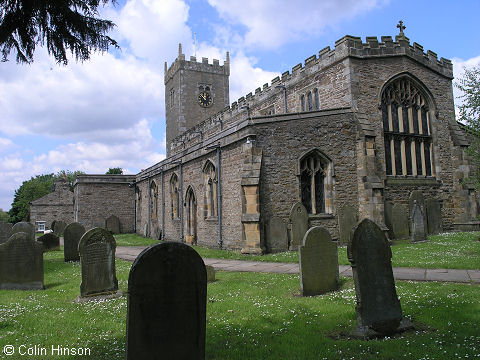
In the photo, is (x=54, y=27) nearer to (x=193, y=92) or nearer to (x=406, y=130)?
(x=406, y=130)

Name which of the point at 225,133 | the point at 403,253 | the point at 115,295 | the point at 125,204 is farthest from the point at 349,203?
the point at 125,204

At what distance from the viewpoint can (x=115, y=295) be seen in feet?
23.1

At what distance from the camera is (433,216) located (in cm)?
1598

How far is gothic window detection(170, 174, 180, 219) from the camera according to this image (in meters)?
Result: 20.3

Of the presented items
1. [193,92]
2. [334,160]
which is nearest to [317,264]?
[334,160]

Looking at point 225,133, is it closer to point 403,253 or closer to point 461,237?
point 403,253

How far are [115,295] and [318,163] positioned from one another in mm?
8977

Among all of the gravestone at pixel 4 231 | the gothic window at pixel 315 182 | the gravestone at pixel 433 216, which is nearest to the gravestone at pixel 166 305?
the gothic window at pixel 315 182

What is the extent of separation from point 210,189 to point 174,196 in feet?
16.4

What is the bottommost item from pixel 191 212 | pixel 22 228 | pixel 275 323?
pixel 275 323

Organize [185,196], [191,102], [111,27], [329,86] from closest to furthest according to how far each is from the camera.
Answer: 1. [111,27]
2. [329,86]
3. [185,196]
4. [191,102]

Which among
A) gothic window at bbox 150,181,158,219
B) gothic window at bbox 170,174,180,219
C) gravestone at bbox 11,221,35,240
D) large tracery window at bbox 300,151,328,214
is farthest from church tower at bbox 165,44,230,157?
large tracery window at bbox 300,151,328,214

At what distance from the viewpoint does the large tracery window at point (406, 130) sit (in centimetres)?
1631

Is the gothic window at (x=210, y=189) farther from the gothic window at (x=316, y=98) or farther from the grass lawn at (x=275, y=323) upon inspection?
the grass lawn at (x=275, y=323)
